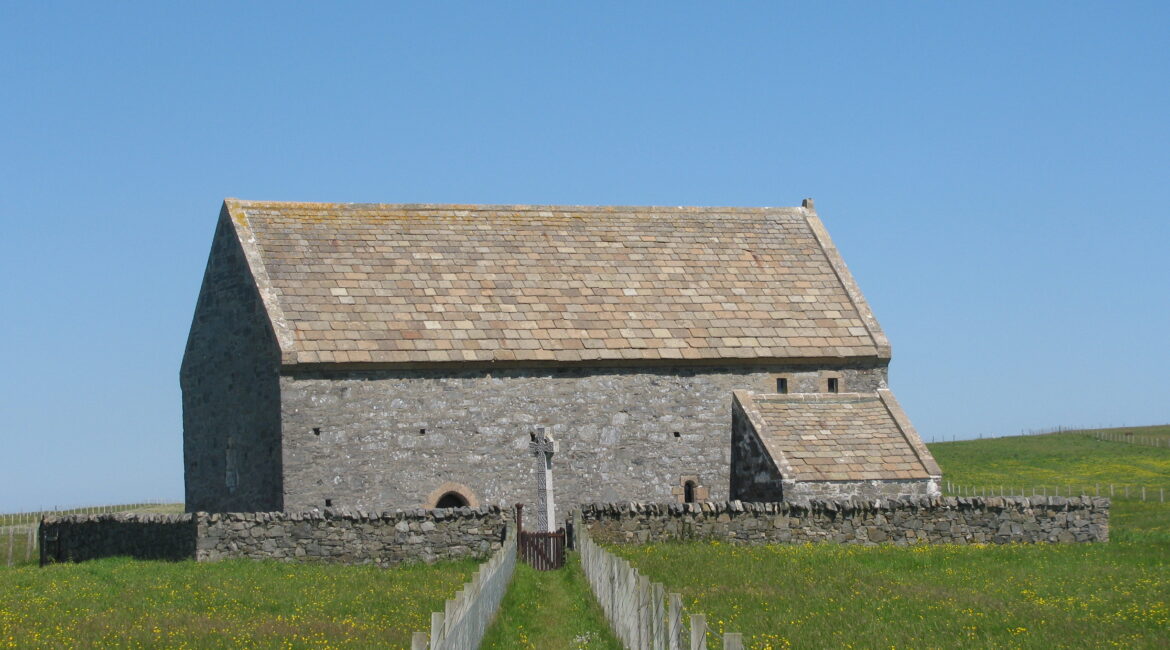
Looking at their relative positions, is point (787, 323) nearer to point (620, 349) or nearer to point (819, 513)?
point (620, 349)

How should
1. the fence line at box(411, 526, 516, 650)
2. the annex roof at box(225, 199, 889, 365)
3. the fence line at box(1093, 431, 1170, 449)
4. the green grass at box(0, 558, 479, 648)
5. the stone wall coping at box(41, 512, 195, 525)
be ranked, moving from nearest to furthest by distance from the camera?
1. the fence line at box(411, 526, 516, 650)
2. the green grass at box(0, 558, 479, 648)
3. the stone wall coping at box(41, 512, 195, 525)
4. the annex roof at box(225, 199, 889, 365)
5. the fence line at box(1093, 431, 1170, 449)

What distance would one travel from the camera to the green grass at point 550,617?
57.9 ft

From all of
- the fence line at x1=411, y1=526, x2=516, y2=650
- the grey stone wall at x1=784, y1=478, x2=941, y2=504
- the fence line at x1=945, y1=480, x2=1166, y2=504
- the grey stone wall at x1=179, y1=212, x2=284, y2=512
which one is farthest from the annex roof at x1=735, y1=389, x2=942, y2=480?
the fence line at x1=945, y1=480, x2=1166, y2=504

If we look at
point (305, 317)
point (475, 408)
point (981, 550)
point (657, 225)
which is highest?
point (657, 225)

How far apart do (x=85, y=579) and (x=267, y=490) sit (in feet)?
25.3

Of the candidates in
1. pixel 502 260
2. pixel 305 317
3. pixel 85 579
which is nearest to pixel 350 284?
pixel 305 317

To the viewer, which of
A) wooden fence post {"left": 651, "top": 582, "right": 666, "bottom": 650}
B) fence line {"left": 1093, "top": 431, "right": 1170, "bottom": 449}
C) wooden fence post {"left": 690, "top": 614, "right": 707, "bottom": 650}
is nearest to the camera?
wooden fence post {"left": 690, "top": 614, "right": 707, "bottom": 650}

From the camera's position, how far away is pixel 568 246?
37.1 metres

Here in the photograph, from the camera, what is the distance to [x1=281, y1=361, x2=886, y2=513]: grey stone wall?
31500 millimetres

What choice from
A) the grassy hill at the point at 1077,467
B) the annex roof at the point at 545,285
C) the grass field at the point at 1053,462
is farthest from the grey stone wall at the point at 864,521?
the grass field at the point at 1053,462

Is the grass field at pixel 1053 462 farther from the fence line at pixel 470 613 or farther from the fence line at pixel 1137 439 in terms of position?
the fence line at pixel 470 613

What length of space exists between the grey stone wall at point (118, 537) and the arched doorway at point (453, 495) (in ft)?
19.4

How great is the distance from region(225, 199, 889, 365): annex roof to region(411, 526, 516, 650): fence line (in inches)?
412

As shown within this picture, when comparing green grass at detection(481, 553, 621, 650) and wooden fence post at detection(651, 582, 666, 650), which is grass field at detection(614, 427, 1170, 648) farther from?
wooden fence post at detection(651, 582, 666, 650)
